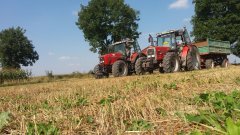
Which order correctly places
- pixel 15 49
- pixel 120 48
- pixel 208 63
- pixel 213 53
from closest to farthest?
pixel 120 48 < pixel 208 63 < pixel 213 53 < pixel 15 49

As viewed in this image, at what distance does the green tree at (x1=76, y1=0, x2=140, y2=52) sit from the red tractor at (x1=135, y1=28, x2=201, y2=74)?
28.1 m

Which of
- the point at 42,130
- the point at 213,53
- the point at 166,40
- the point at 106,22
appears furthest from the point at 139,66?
the point at 106,22

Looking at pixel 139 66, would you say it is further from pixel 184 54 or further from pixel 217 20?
pixel 217 20

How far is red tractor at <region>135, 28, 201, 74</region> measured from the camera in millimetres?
18203

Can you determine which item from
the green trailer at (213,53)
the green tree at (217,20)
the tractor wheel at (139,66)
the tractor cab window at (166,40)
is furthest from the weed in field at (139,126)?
the green tree at (217,20)

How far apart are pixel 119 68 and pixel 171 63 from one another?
284 cm

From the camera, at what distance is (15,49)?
204ft

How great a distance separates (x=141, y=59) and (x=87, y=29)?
29608 millimetres

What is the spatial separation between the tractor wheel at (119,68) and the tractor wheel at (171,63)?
2409 mm

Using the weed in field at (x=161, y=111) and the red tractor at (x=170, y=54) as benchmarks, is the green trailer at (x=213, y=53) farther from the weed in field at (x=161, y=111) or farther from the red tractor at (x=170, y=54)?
the weed in field at (x=161, y=111)

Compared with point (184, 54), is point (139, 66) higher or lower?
lower

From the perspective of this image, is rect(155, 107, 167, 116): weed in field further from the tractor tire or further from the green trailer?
the green trailer

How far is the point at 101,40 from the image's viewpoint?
4731 centimetres

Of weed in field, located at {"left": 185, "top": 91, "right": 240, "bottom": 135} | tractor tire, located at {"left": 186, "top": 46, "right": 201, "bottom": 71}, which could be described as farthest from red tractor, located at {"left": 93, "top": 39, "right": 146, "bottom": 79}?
weed in field, located at {"left": 185, "top": 91, "right": 240, "bottom": 135}
